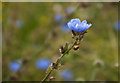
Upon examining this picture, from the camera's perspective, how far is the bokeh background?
112 inches

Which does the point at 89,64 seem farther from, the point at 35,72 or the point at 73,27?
the point at 73,27

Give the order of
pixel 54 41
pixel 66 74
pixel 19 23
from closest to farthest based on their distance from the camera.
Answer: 1. pixel 66 74
2. pixel 54 41
3. pixel 19 23

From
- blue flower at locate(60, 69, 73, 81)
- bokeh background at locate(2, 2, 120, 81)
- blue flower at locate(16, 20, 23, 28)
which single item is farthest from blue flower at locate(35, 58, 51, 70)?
blue flower at locate(16, 20, 23, 28)

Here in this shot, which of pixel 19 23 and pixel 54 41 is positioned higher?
pixel 19 23

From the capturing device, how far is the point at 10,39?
3.06 m

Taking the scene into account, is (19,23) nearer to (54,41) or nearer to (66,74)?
(54,41)

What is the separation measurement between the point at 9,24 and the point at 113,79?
1735 millimetres

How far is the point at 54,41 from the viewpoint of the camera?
11.2 feet

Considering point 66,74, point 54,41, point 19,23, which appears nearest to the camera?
point 66,74

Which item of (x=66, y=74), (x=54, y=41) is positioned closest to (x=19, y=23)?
(x=54, y=41)

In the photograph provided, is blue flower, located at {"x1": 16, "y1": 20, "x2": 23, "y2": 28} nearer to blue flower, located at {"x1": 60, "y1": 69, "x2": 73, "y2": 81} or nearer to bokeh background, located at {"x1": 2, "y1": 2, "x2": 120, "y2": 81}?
bokeh background, located at {"x1": 2, "y1": 2, "x2": 120, "y2": 81}

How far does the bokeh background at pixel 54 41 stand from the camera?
9.37 ft

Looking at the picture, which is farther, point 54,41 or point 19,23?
point 19,23

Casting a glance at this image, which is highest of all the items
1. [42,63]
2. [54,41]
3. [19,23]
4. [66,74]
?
[19,23]
